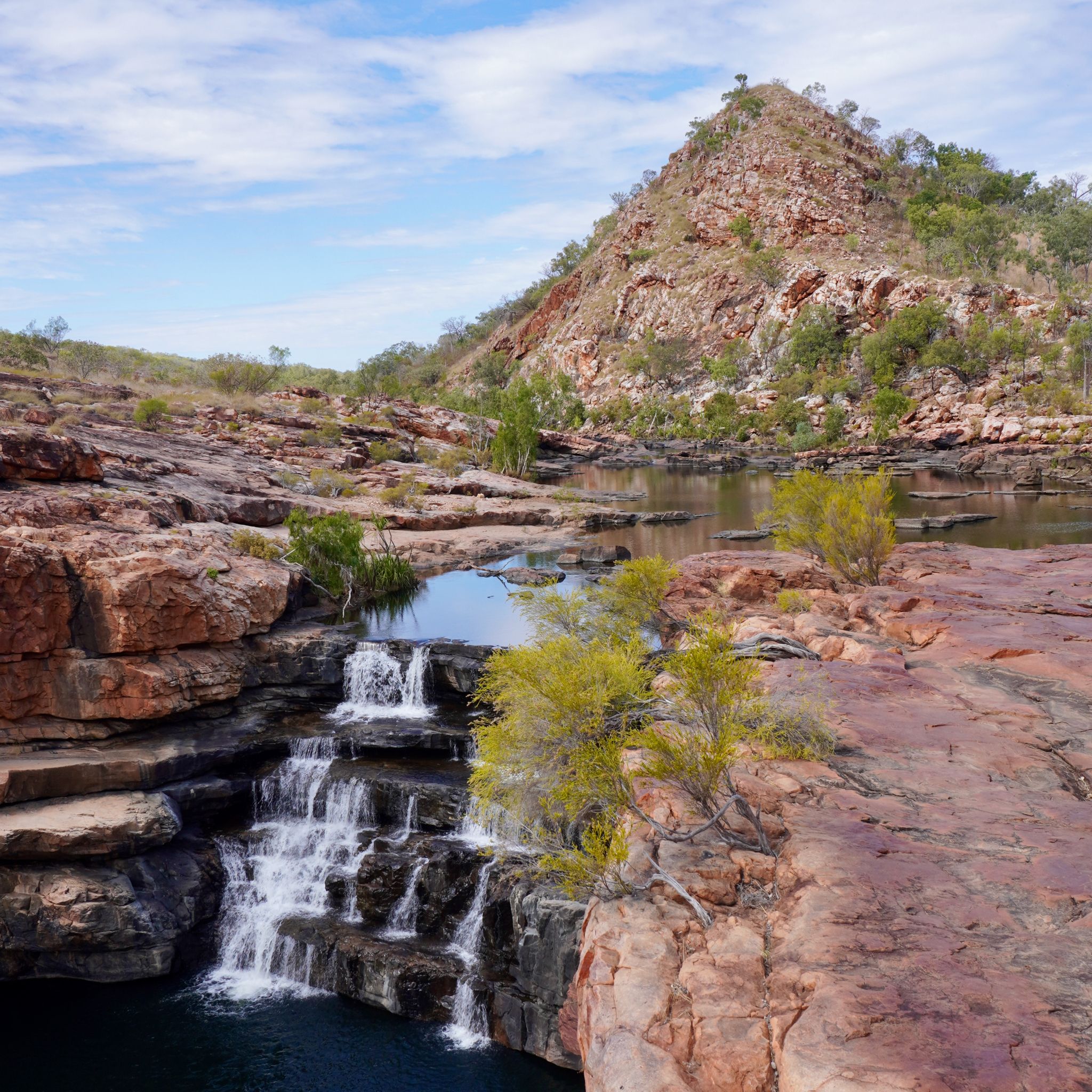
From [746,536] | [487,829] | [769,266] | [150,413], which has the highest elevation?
[769,266]

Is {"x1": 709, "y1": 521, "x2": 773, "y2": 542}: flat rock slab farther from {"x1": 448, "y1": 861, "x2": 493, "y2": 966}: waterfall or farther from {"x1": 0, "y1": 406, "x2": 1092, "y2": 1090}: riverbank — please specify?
{"x1": 448, "y1": 861, "x2": 493, "y2": 966}: waterfall

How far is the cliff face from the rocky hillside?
58.9 m

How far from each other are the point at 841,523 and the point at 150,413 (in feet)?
127

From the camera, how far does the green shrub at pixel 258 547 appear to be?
26.4m

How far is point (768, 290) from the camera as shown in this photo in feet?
338

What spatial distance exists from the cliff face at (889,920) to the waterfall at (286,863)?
7.19 meters

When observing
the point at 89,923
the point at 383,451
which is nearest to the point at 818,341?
the point at 383,451

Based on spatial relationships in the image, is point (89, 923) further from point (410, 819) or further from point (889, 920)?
point (889, 920)

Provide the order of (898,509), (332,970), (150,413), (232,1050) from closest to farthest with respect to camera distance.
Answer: (232,1050)
(332,970)
(898,509)
(150,413)

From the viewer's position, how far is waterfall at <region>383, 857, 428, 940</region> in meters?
13.9

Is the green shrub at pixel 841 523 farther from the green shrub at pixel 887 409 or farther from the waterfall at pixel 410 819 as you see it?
the green shrub at pixel 887 409

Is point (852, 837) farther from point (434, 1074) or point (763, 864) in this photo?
point (434, 1074)

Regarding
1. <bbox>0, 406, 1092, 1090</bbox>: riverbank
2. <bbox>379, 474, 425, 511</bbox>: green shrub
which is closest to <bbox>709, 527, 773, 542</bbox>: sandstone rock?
<bbox>0, 406, 1092, 1090</bbox>: riverbank

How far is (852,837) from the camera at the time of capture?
949 cm
